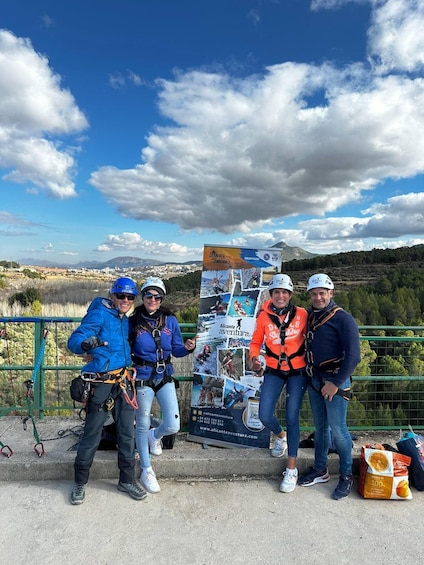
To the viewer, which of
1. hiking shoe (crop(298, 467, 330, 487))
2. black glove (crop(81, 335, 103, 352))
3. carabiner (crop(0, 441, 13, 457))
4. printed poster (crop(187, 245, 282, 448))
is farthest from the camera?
printed poster (crop(187, 245, 282, 448))

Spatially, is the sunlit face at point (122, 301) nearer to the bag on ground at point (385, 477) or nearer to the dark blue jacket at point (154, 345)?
the dark blue jacket at point (154, 345)

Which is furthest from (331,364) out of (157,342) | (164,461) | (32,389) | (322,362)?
(32,389)

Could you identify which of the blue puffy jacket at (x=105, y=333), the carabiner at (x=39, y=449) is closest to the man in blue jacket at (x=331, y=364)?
the blue puffy jacket at (x=105, y=333)

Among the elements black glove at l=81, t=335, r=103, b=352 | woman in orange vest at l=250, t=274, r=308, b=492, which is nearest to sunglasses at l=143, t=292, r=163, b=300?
black glove at l=81, t=335, r=103, b=352

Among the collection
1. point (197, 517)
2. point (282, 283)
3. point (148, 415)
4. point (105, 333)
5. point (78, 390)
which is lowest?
point (197, 517)

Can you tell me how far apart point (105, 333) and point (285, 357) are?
1649 mm

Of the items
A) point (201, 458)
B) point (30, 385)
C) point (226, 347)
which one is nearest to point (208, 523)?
point (201, 458)

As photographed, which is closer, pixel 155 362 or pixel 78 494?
pixel 78 494

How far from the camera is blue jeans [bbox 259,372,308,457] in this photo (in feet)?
11.7

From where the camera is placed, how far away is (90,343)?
121 inches

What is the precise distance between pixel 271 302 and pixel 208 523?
1964 mm

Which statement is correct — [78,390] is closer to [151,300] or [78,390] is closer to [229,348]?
[151,300]

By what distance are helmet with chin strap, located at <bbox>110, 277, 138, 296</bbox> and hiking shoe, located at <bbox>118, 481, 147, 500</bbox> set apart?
68.5 inches

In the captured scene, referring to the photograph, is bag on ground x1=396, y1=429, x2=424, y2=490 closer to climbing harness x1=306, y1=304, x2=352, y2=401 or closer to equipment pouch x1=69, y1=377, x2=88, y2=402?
climbing harness x1=306, y1=304, x2=352, y2=401
